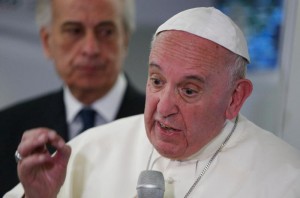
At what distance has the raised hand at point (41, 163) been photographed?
2061 mm

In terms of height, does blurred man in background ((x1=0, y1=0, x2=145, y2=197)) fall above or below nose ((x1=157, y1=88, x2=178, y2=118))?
below

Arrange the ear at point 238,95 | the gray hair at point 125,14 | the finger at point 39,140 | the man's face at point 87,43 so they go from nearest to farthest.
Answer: the finger at point 39,140 < the ear at point 238,95 < the man's face at point 87,43 < the gray hair at point 125,14

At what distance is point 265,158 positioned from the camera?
90.3 inches

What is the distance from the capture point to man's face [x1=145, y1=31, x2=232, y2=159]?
2.13 m

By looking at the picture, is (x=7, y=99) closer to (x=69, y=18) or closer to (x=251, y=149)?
(x=69, y=18)

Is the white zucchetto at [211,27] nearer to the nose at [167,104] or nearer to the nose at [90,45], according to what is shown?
the nose at [167,104]

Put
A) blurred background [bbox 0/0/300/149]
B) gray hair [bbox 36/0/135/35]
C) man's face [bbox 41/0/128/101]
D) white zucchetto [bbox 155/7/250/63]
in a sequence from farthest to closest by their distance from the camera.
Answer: gray hair [bbox 36/0/135/35]
man's face [bbox 41/0/128/101]
blurred background [bbox 0/0/300/149]
white zucchetto [bbox 155/7/250/63]

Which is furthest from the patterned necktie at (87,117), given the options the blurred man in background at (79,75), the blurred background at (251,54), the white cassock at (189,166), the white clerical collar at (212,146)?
the white clerical collar at (212,146)

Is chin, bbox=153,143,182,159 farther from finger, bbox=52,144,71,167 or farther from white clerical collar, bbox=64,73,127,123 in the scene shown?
white clerical collar, bbox=64,73,127,123

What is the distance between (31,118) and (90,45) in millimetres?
636

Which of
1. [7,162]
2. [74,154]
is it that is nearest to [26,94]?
[7,162]

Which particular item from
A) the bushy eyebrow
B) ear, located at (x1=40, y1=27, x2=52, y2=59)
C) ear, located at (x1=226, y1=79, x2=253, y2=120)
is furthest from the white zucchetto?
ear, located at (x1=40, y1=27, x2=52, y2=59)

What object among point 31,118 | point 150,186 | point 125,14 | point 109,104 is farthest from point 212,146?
point 31,118

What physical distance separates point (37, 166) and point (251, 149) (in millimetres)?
909
